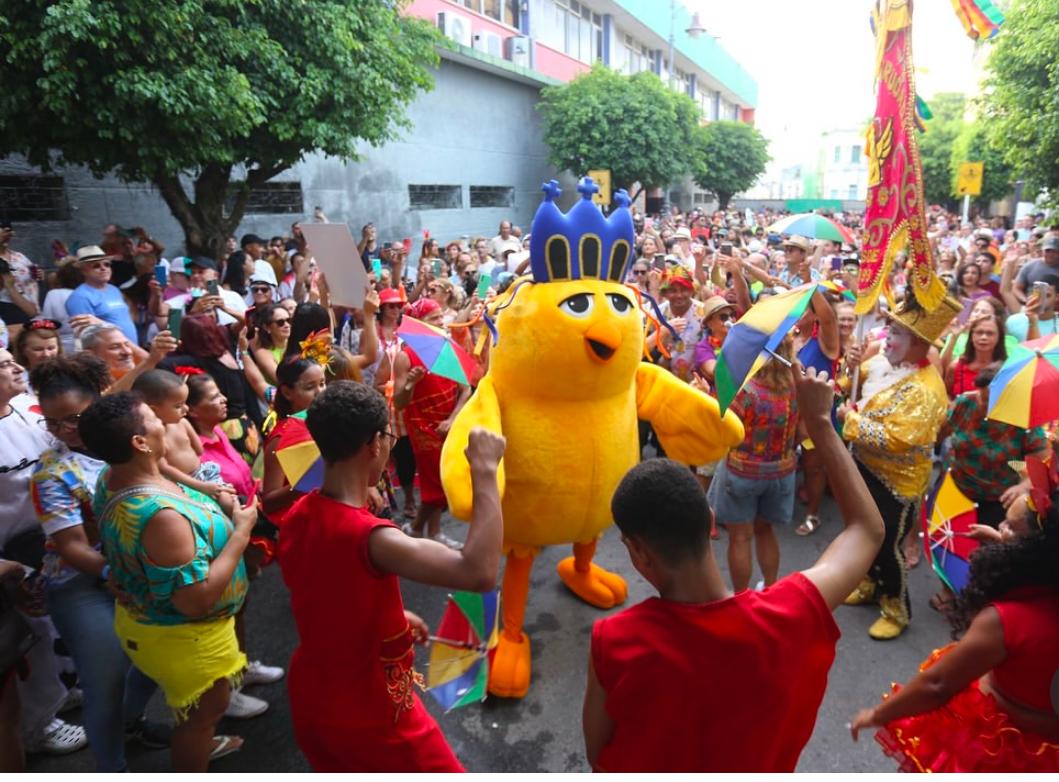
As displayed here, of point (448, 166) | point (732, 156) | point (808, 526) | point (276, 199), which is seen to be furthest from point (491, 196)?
point (808, 526)

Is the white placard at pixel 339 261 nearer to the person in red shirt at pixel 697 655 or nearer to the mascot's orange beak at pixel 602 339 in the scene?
the mascot's orange beak at pixel 602 339

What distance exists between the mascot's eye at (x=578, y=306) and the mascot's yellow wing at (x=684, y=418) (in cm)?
71

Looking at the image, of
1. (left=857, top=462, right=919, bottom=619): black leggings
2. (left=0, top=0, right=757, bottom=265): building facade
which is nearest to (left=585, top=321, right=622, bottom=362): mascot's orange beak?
(left=857, top=462, right=919, bottom=619): black leggings

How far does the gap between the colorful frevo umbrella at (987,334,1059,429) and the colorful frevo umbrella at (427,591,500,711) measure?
2.28 m

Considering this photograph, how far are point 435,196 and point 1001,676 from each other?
17.2 meters

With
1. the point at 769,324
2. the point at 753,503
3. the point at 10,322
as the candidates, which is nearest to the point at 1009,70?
the point at 753,503

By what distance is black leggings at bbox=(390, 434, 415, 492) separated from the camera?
5195 millimetres

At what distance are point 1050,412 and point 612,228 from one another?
192cm

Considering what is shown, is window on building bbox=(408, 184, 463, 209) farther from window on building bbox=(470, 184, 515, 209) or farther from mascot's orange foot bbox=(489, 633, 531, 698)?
mascot's orange foot bbox=(489, 633, 531, 698)

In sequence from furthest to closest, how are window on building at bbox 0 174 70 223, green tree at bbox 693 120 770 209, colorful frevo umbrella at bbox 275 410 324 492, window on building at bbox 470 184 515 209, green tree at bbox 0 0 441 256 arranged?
1. green tree at bbox 693 120 770 209
2. window on building at bbox 470 184 515 209
3. window on building at bbox 0 174 70 223
4. green tree at bbox 0 0 441 256
5. colorful frevo umbrella at bbox 275 410 324 492

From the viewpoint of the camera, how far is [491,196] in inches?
793

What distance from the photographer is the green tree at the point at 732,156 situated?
1204 inches

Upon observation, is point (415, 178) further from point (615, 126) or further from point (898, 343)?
point (898, 343)

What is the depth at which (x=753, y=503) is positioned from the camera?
384 centimetres
